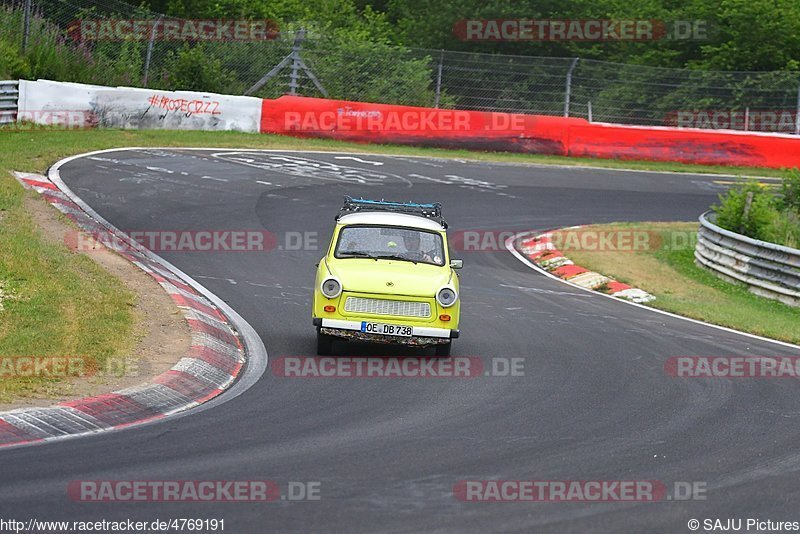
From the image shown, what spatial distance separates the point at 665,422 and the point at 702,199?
18192mm

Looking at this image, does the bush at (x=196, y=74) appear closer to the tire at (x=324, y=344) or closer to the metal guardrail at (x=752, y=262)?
the metal guardrail at (x=752, y=262)

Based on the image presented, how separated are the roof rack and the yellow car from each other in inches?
21.9

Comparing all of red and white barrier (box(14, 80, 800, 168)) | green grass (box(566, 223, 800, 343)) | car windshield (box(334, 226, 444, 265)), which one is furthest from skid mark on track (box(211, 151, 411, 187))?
car windshield (box(334, 226, 444, 265))

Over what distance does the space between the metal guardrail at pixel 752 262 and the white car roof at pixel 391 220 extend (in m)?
7.54


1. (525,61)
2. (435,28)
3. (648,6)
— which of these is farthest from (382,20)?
(525,61)

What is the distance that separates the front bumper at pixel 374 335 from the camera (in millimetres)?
11969

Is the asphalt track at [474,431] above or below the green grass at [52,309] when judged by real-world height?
below

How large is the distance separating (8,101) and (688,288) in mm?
16888

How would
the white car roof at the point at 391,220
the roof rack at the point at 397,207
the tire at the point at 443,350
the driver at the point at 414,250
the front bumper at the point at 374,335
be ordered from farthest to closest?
the roof rack at the point at 397,207, the white car roof at the point at 391,220, the driver at the point at 414,250, the tire at the point at 443,350, the front bumper at the point at 374,335

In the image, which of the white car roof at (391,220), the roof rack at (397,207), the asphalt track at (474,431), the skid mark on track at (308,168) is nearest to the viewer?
the asphalt track at (474,431)

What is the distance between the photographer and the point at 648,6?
45.6 meters

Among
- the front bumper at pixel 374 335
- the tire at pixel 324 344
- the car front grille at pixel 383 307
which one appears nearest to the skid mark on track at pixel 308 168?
the tire at pixel 324 344

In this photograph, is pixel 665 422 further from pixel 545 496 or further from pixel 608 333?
pixel 608 333

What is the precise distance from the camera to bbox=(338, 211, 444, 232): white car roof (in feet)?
43.1
